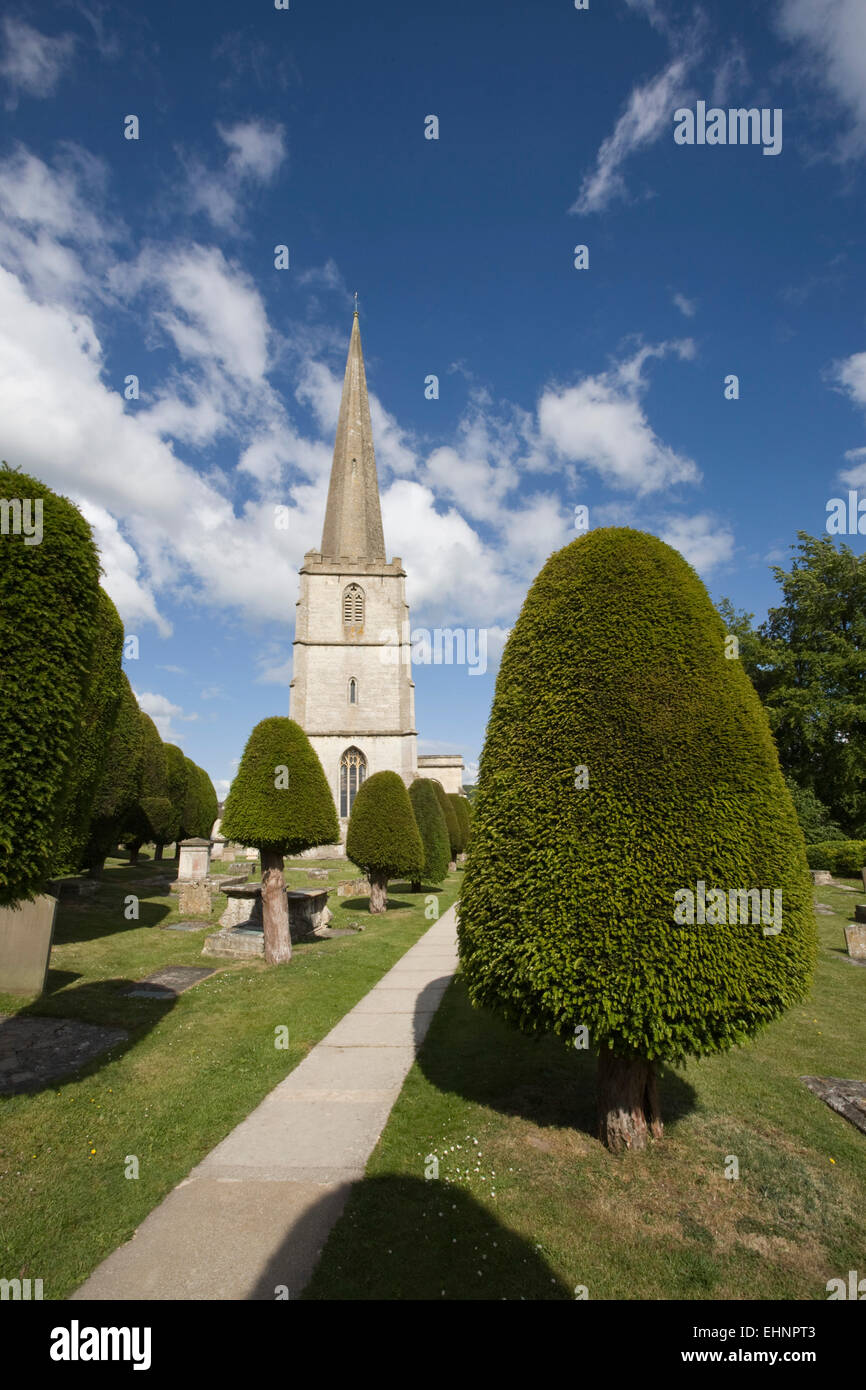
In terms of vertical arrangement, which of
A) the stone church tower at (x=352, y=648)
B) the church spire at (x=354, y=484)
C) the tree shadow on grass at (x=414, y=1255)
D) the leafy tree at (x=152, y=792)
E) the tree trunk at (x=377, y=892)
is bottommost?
the tree trunk at (x=377, y=892)

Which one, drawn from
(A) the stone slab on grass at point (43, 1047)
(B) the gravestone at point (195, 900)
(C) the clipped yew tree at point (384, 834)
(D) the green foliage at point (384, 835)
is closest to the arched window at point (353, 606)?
(C) the clipped yew tree at point (384, 834)

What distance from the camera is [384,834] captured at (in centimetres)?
1667

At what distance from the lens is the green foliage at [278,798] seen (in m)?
11.0

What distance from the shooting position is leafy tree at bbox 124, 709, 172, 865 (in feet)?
74.5

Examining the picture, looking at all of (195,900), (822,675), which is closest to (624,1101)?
(195,900)

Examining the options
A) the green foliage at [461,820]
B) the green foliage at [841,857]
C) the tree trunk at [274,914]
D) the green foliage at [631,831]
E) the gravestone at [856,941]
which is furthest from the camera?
the green foliage at [461,820]

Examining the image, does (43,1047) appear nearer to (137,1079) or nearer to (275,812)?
(137,1079)

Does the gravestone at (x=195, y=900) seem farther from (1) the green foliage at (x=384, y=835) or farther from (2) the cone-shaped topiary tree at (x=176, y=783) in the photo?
(2) the cone-shaped topiary tree at (x=176, y=783)

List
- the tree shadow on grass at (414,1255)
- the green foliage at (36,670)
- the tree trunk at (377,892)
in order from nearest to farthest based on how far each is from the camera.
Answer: the tree shadow on grass at (414,1255)
the green foliage at (36,670)
the tree trunk at (377,892)

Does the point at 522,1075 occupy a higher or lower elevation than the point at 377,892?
higher

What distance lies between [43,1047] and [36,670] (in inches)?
196

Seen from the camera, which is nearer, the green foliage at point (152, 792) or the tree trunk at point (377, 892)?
the tree trunk at point (377, 892)

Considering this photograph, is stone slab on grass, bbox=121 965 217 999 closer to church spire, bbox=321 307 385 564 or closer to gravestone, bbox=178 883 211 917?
gravestone, bbox=178 883 211 917
